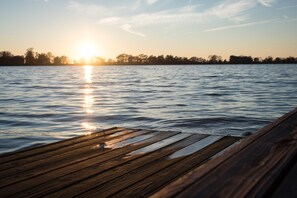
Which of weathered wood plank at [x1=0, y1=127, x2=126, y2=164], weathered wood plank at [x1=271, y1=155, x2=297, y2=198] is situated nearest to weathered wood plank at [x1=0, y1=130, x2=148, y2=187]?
weathered wood plank at [x1=0, y1=127, x2=126, y2=164]

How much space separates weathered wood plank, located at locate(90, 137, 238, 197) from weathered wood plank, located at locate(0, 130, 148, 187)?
3.49 ft

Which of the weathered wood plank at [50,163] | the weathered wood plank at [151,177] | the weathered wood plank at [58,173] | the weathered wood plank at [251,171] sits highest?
the weathered wood plank at [251,171]

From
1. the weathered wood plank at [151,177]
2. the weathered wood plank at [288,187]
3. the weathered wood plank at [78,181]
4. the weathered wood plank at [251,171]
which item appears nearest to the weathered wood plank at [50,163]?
the weathered wood plank at [78,181]

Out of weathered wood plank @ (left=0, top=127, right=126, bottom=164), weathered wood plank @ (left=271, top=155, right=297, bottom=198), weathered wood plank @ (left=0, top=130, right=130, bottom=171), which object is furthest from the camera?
weathered wood plank @ (left=0, top=127, right=126, bottom=164)

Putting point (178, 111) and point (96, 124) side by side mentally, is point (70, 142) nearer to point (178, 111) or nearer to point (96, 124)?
point (96, 124)

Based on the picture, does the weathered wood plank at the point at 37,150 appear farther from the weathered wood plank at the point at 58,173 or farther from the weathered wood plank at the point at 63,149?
the weathered wood plank at the point at 58,173

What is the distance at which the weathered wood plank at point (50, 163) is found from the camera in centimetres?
405

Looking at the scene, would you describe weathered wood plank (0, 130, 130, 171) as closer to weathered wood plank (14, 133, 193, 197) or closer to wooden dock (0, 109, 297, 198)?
wooden dock (0, 109, 297, 198)

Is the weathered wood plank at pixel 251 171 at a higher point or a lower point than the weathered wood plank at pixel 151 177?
higher

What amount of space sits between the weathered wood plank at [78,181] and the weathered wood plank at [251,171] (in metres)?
2.04

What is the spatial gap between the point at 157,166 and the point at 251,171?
2.71 meters

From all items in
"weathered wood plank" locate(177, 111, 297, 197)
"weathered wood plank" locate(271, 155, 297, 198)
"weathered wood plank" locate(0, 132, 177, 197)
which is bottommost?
"weathered wood plank" locate(0, 132, 177, 197)

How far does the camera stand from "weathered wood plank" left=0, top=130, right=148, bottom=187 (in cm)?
405

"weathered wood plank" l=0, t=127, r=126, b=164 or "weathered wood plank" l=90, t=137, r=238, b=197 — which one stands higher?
"weathered wood plank" l=90, t=137, r=238, b=197
